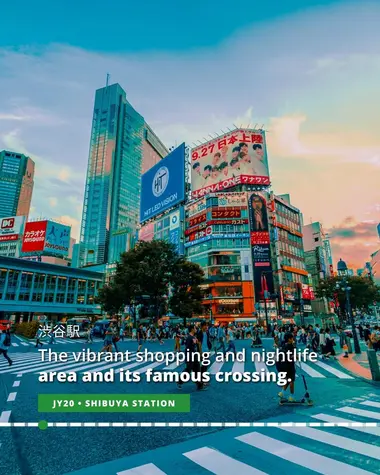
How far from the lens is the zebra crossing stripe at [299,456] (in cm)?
394

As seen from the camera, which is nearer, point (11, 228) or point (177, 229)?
point (177, 229)

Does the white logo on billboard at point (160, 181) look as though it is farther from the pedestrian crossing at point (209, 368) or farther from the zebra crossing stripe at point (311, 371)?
the zebra crossing stripe at point (311, 371)

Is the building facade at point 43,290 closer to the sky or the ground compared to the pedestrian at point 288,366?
closer to the sky

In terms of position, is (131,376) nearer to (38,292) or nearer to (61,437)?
(61,437)

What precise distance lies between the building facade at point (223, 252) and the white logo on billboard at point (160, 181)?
1118 cm

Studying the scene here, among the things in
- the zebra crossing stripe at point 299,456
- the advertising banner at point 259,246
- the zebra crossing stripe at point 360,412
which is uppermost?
the advertising banner at point 259,246

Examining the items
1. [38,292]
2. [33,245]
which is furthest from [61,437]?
[38,292]

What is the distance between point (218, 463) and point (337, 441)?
221 cm

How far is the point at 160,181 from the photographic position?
7500 centimetres

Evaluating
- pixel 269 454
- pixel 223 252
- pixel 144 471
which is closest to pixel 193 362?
pixel 269 454

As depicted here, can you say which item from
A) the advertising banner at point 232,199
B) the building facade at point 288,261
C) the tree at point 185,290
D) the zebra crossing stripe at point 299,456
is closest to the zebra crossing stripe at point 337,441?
the zebra crossing stripe at point 299,456

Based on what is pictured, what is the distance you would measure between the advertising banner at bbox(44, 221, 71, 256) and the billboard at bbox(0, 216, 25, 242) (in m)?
17.1

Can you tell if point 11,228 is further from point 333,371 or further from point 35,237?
point 333,371

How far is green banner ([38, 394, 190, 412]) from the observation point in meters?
6.96
